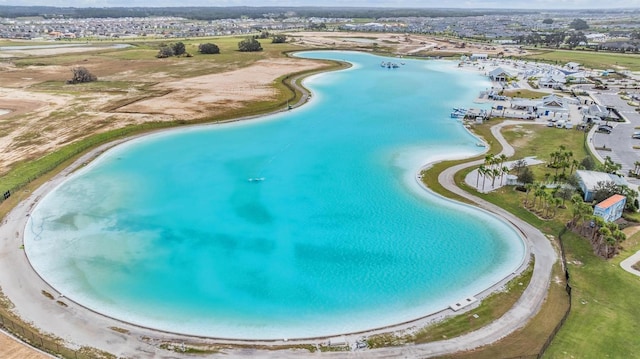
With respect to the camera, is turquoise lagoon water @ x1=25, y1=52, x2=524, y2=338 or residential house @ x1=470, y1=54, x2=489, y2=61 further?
residential house @ x1=470, y1=54, x2=489, y2=61

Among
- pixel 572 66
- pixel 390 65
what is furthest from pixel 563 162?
pixel 572 66

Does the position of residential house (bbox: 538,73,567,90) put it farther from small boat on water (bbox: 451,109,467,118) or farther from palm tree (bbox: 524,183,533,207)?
palm tree (bbox: 524,183,533,207)

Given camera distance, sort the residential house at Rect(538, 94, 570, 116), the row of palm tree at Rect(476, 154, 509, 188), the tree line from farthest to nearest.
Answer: the tree line, the residential house at Rect(538, 94, 570, 116), the row of palm tree at Rect(476, 154, 509, 188)

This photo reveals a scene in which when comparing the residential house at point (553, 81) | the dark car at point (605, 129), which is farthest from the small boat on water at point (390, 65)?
the dark car at point (605, 129)

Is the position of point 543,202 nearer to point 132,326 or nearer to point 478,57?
point 132,326

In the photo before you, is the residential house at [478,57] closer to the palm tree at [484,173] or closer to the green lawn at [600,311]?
the palm tree at [484,173]

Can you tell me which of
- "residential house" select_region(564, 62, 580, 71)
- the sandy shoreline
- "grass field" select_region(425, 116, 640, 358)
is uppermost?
"residential house" select_region(564, 62, 580, 71)

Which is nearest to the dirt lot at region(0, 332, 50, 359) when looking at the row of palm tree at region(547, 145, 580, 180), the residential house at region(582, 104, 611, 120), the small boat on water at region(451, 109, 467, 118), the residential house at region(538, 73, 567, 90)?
the row of palm tree at region(547, 145, 580, 180)
